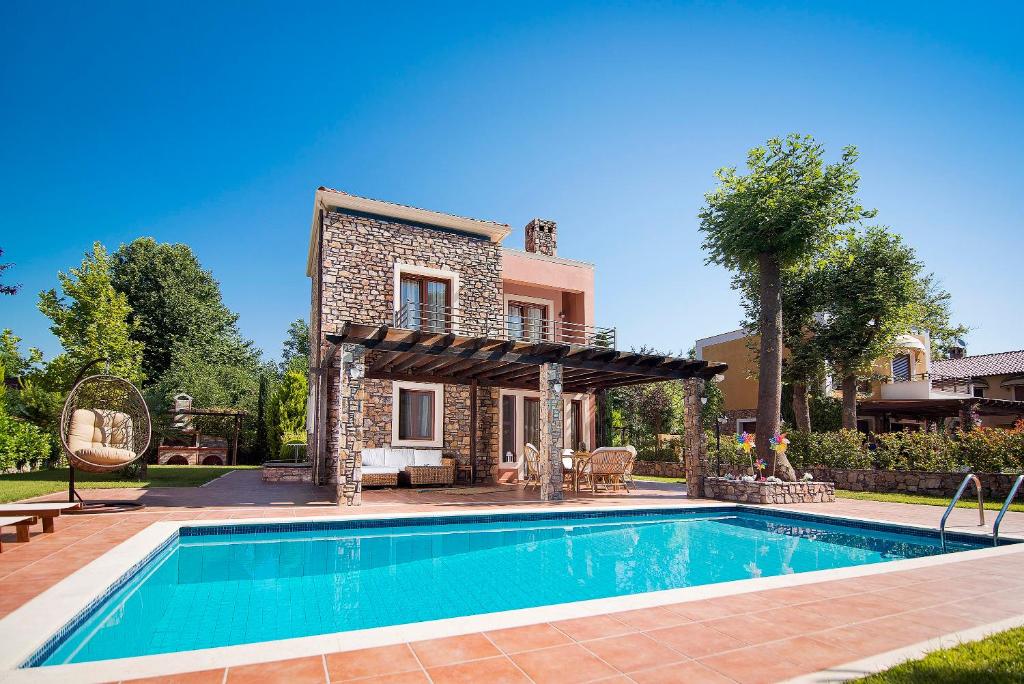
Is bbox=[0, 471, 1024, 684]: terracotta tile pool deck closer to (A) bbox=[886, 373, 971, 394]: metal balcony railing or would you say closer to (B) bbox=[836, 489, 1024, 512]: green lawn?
(B) bbox=[836, 489, 1024, 512]: green lawn

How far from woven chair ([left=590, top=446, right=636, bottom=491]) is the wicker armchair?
3.53 m

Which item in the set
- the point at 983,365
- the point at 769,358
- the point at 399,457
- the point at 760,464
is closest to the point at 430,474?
the point at 399,457

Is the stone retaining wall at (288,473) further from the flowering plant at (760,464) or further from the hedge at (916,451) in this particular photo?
the hedge at (916,451)

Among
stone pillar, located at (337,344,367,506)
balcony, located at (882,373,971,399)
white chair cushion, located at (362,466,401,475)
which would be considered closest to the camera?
stone pillar, located at (337,344,367,506)

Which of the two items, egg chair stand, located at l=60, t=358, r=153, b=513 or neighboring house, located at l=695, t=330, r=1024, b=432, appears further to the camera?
neighboring house, located at l=695, t=330, r=1024, b=432

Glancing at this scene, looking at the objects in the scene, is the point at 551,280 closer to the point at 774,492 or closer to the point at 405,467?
the point at 405,467

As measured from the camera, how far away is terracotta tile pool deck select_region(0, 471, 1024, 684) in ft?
9.45

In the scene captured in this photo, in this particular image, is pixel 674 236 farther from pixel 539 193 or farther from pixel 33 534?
pixel 33 534

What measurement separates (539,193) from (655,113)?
534 cm

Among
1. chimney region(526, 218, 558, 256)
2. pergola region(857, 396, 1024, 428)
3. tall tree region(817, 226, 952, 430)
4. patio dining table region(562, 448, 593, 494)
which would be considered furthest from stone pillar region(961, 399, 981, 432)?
chimney region(526, 218, 558, 256)

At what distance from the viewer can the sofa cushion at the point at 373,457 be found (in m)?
13.7

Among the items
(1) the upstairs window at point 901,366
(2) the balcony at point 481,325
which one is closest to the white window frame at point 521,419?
(2) the balcony at point 481,325

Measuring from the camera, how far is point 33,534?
6.57 metres

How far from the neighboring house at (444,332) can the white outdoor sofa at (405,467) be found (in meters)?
0.51
